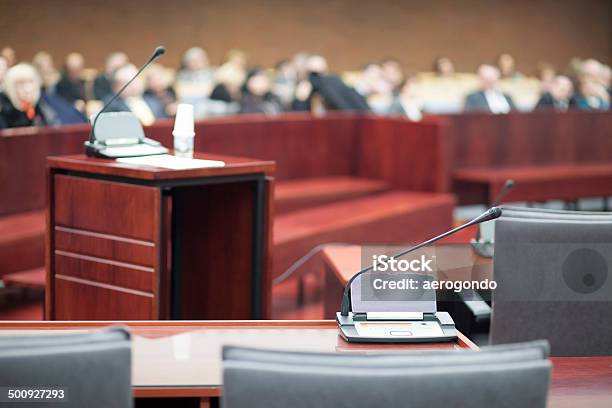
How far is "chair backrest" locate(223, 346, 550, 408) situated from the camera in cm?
121

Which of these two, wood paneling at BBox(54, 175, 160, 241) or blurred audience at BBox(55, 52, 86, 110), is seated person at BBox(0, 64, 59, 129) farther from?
blurred audience at BBox(55, 52, 86, 110)

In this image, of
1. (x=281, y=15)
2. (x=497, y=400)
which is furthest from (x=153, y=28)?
(x=497, y=400)

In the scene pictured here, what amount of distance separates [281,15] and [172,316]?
10.5m

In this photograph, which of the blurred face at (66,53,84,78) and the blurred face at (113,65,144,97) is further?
the blurred face at (66,53,84,78)

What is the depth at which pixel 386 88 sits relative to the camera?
9172 mm

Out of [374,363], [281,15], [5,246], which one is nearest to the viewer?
[374,363]

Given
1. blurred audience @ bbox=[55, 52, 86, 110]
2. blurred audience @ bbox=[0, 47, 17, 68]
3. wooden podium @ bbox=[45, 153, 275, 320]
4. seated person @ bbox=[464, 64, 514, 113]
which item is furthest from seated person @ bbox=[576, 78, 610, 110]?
wooden podium @ bbox=[45, 153, 275, 320]

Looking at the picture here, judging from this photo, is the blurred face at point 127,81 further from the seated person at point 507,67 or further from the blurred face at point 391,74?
the seated person at point 507,67

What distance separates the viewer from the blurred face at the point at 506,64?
1506 cm

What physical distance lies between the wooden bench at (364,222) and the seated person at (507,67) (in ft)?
30.8

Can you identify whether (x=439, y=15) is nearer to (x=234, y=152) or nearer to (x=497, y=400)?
(x=234, y=152)

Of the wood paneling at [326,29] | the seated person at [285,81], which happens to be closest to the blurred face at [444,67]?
the wood paneling at [326,29]

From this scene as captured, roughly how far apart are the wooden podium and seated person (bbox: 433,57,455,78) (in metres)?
11.4

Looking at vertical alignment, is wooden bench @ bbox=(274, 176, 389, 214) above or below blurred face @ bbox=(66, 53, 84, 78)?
below
